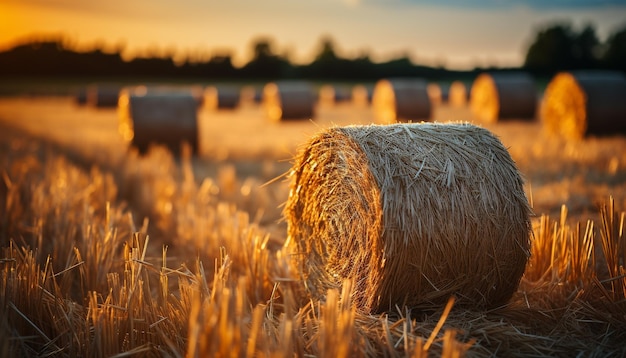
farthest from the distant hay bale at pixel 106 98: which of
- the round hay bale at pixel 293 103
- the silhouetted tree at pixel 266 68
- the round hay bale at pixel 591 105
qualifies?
the silhouetted tree at pixel 266 68

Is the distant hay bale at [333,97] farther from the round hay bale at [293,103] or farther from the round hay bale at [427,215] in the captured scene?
the round hay bale at [427,215]

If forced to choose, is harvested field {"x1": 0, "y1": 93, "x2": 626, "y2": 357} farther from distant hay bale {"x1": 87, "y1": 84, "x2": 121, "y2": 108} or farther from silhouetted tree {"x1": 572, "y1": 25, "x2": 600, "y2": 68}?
silhouetted tree {"x1": 572, "y1": 25, "x2": 600, "y2": 68}

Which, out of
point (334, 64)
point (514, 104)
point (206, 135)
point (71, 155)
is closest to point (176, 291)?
point (71, 155)

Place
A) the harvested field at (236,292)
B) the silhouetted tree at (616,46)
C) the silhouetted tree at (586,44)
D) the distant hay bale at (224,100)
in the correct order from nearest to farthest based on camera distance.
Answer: the harvested field at (236,292)
the distant hay bale at (224,100)
the silhouetted tree at (616,46)
the silhouetted tree at (586,44)

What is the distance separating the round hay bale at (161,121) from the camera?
11.1m

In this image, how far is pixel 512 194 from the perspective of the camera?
341 cm

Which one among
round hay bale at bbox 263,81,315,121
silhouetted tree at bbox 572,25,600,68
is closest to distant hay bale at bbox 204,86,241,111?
round hay bale at bbox 263,81,315,121

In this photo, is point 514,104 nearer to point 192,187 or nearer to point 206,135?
point 206,135

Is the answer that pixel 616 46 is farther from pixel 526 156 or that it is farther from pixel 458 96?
pixel 526 156

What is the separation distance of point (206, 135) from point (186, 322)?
40.5ft

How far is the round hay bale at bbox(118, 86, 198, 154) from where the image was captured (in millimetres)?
11062

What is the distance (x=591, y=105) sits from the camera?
40.0ft

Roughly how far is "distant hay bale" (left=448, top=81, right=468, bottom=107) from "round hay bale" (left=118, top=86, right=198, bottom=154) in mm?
19405

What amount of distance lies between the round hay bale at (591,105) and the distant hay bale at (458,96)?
14.9 meters
